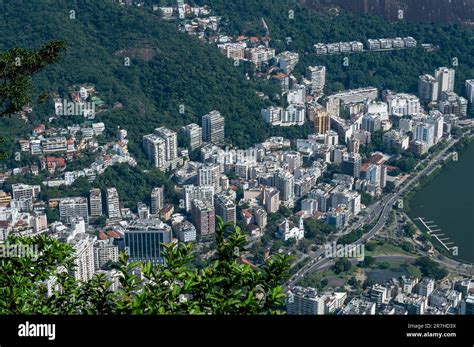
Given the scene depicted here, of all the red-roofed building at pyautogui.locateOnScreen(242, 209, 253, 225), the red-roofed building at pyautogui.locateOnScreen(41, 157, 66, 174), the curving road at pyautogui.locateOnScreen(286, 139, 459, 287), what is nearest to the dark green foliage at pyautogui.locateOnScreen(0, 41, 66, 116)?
the curving road at pyautogui.locateOnScreen(286, 139, 459, 287)

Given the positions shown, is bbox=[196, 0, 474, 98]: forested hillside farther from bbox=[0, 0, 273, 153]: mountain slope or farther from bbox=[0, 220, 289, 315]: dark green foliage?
bbox=[0, 220, 289, 315]: dark green foliage

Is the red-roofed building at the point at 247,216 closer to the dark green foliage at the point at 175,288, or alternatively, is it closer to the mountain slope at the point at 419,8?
the mountain slope at the point at 419,8

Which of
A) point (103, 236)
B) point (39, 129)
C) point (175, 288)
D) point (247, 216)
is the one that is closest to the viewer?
point (175, 288)

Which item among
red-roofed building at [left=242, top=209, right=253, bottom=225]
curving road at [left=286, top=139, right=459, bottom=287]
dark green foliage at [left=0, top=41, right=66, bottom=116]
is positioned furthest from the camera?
red-roofed building at [left=242, top=209, right=253, bottom=225]

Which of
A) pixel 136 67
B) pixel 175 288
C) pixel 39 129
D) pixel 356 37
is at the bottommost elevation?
pixel 39 129

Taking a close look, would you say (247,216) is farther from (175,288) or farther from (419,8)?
(419,8)

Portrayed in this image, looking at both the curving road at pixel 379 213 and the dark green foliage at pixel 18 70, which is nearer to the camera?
the dark green foliage at pixel 18 70

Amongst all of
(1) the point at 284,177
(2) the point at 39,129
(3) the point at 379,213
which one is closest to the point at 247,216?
(1) the point at 284,177

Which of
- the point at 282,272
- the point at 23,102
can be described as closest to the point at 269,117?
the point at 23,102

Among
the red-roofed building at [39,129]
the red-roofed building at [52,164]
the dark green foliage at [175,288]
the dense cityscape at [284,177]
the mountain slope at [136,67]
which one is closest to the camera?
the dark green foliage at [175,288]

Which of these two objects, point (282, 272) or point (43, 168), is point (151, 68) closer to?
point (43, 168)

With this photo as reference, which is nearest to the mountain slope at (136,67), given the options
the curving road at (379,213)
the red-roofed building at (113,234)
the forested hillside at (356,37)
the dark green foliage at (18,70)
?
the forested hillside at (356,37)
